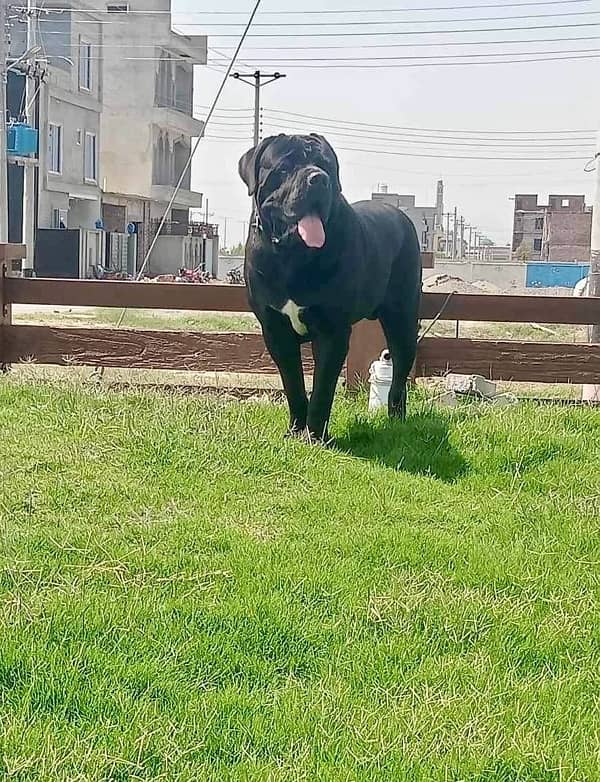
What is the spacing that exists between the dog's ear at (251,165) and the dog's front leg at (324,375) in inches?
32.9

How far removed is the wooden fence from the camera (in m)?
6.73

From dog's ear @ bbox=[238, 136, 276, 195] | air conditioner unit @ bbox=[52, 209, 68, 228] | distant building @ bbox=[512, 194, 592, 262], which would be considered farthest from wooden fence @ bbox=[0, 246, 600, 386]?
distant building @ bbox=[512, 194, 592, 262]

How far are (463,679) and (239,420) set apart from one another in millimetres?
2940

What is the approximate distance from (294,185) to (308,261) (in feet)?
1.32

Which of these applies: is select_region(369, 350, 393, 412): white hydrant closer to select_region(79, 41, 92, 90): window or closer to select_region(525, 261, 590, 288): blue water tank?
select_region(79, 41, 92, 90): window

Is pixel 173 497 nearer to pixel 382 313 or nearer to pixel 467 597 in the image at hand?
pixel 467 597

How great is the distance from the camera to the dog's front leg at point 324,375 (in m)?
5.18

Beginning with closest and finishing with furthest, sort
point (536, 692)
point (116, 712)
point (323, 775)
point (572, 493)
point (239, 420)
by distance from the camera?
point (323, 775), point (116, 712), point (536, 692), point (572, 493), point (239, 420)

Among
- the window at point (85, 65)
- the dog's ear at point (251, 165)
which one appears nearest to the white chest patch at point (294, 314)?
the dog's ear at point (251, 165)

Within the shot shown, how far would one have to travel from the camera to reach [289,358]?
5387 millimetres

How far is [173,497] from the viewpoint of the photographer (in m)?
4.24

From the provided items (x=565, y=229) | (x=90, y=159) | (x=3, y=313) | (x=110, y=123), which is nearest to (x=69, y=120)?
(x=90, y=159)

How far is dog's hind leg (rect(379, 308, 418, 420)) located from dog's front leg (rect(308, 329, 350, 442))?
830 mm

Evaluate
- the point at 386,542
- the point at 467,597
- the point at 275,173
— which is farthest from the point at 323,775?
the point at 275,173
